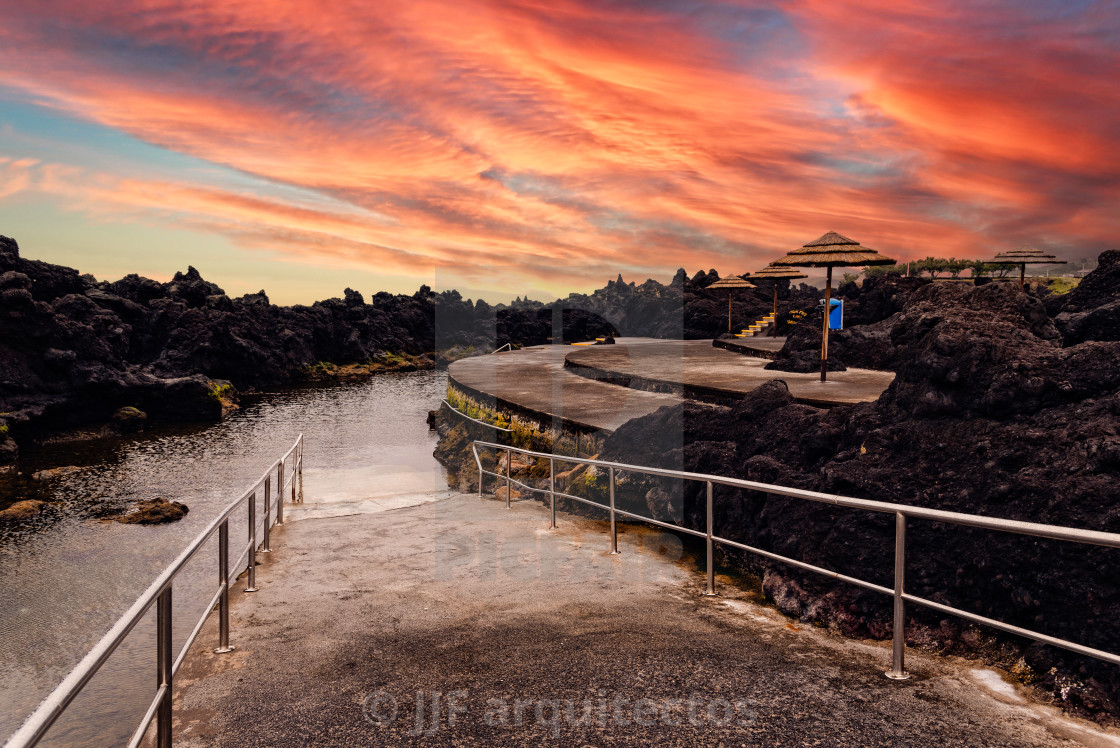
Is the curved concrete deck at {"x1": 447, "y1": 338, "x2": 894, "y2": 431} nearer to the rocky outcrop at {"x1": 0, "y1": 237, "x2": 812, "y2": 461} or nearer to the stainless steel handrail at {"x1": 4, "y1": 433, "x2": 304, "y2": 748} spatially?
the stainless steel handrail at {"x1": 4, "y1": 433, "x2": 304, "y2": 748}

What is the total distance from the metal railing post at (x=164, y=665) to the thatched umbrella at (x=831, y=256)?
14.1m

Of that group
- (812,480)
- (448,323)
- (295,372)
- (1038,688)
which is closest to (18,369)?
(295,372)

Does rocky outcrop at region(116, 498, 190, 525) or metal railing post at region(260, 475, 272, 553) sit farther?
rocky outcrop at region(116, 498, 190, 525)

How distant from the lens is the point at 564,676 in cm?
354

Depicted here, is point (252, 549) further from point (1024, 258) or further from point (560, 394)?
point (1024, 258)

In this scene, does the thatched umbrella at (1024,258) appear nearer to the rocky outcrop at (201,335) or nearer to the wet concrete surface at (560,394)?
the rocky outcrop at (201,335)

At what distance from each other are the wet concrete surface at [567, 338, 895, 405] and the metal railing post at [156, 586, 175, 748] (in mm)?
10896

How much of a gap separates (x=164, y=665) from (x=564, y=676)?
1846 mm

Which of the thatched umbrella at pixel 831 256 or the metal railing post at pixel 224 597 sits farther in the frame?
the thatched umbrella at pixel 831 256

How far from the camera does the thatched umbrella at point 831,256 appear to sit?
48.5 ft

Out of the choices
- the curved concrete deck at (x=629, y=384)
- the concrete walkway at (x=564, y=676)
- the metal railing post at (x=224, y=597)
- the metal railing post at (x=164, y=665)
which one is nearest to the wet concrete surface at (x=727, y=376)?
the curved concrete deck at (x=629, y=384)

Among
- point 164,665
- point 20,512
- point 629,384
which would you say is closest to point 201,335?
point 20,512

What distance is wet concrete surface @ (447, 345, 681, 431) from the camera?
1393 centimetres

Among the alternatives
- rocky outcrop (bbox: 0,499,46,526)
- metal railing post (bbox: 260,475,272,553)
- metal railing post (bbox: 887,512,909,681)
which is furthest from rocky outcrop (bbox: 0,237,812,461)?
metal railing post (bbox: 887,512,909,681)
